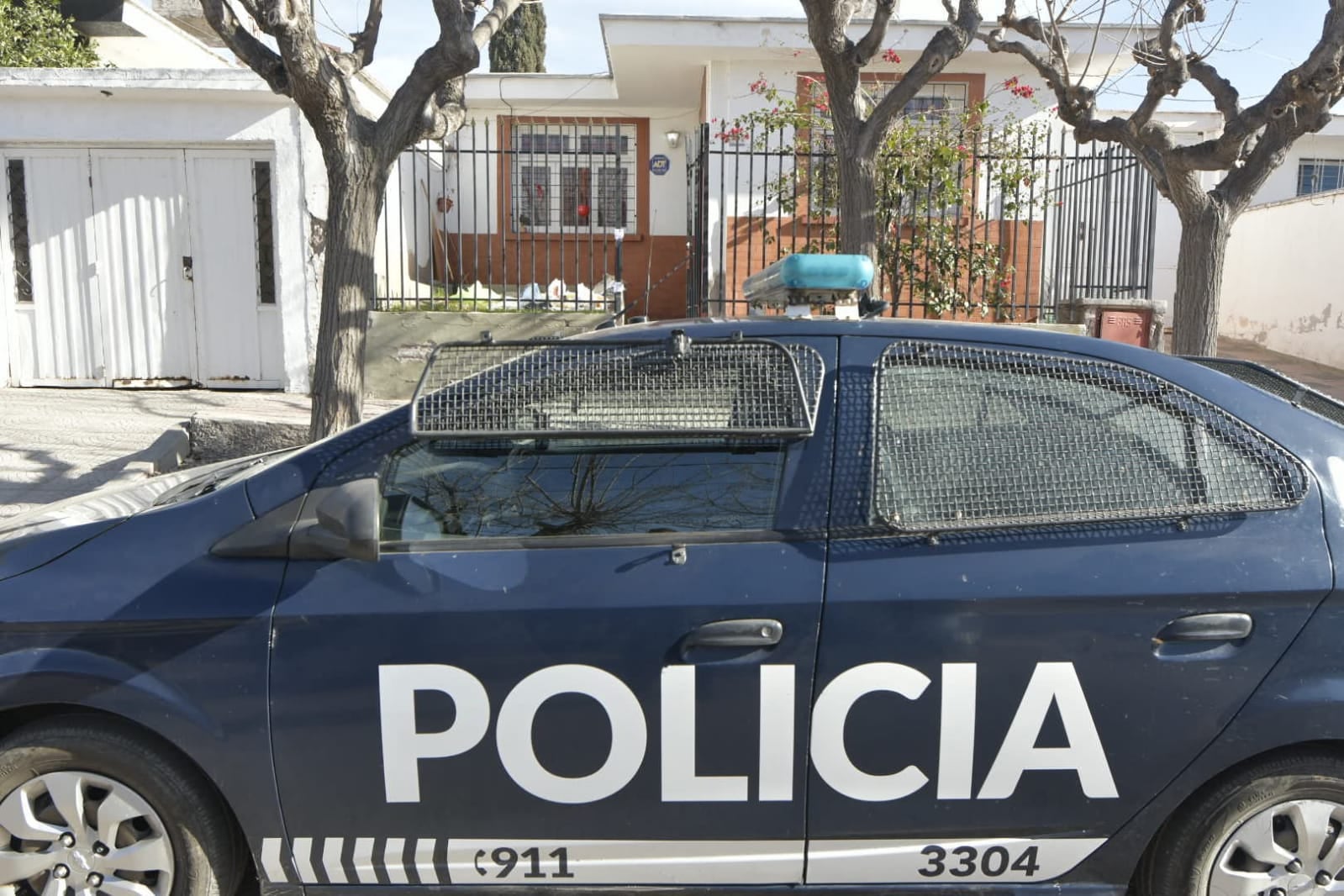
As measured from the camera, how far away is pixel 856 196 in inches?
298

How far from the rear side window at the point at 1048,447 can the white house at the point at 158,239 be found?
879cm

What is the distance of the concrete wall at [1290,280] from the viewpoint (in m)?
15.3

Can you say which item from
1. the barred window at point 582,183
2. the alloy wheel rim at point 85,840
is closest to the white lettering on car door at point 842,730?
the alloy wheel rim at point 85,840

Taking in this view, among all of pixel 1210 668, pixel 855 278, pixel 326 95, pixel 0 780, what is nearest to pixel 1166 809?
pixel 1210 668

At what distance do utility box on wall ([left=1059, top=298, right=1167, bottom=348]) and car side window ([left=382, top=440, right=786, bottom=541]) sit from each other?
759 cm

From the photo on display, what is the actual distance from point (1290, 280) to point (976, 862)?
1678 cm

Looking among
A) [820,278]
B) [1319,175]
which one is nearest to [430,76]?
[820,278]

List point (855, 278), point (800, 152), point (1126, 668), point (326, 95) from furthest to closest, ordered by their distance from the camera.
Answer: point (800, 152) < point (326, 95) < point (855, 278) < point (1126, 668)

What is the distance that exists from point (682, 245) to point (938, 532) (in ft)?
43.8

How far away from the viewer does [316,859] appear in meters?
2.66

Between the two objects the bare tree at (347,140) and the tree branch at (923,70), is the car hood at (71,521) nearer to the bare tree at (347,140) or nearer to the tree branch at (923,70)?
the bare tree at (347,140)

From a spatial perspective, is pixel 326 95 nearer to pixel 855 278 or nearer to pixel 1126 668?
pixel 855 278

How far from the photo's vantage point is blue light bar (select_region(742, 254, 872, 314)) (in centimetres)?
359

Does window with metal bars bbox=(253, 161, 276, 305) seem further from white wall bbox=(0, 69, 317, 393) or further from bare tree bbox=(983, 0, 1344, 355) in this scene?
bare tree bbox=(983, 0, 1344, 355)
